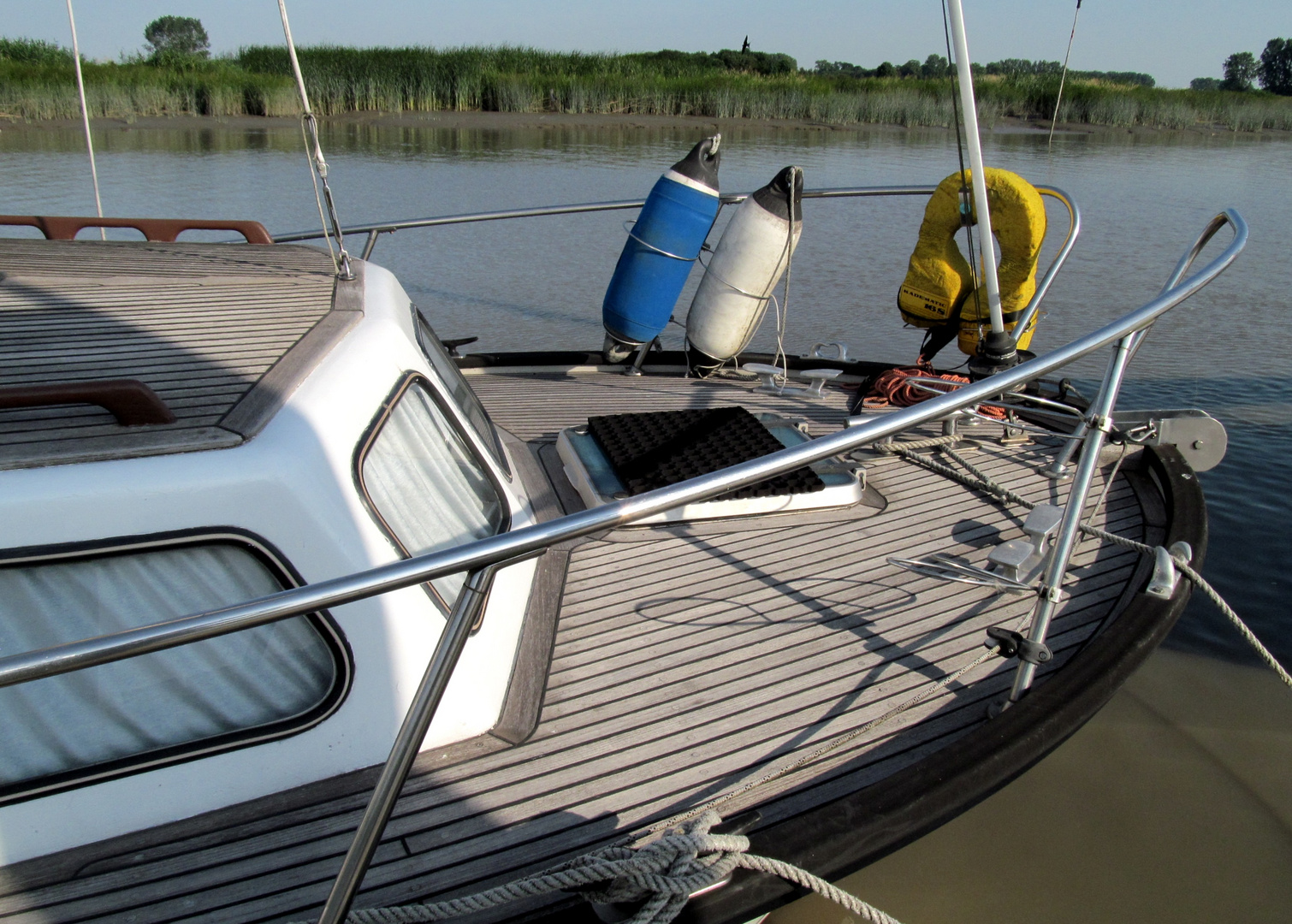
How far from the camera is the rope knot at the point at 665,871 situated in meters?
1.64

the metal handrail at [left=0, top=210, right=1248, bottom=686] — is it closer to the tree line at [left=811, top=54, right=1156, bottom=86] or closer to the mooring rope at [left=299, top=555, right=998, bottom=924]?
the mooring rope at [left=299, top=555, right=998, bottom=924]

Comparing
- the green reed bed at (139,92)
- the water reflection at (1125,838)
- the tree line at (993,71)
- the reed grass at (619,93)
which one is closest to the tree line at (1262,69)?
the tree line at (993,71)

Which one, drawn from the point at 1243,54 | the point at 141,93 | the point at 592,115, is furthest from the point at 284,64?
the point at 1243,54

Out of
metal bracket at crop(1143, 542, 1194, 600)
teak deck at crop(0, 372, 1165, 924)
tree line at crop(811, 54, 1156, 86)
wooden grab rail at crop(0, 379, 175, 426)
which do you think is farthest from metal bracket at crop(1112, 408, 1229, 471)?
tree line at crop(811, 54, 1156, 86)

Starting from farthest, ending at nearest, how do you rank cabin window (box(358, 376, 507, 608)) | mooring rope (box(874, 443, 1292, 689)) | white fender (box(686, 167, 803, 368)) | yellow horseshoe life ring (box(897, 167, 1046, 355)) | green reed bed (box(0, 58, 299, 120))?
green reed bed (box(0, 58, 299, 120)) → white fender (box(686, 167, 803, 368)) → yellow horseshoe life ring (box(897, 167, 1046, 355)) → mooring rope (box(874, 443, 1292, 689)) → cabin window (box(358, 376, 507, 608))

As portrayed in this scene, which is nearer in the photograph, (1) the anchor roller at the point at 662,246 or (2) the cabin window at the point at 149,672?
(2) the cabin window at the point at 149,672

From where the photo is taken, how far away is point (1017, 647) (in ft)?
7.61

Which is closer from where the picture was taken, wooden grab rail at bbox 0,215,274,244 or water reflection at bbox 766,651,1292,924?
water reflection at bbox 766,651,1292,924

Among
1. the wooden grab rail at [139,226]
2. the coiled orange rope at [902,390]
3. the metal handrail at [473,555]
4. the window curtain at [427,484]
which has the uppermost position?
the wooden grab rail at [139,226]

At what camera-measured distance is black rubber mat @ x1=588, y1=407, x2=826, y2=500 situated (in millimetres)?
3162

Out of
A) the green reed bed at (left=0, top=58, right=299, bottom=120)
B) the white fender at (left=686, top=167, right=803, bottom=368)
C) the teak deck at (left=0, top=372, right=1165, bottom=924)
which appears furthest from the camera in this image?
the green reed bed at (left=0, top=58, right=299, bottom=120)

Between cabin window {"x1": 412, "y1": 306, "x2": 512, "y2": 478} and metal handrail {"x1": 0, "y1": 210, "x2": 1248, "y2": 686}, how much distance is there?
4.44 feet

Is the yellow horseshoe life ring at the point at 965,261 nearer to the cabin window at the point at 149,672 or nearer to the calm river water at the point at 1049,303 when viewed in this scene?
the calm river water at the point at 1049,303

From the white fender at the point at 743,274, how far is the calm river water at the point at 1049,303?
257 cm
